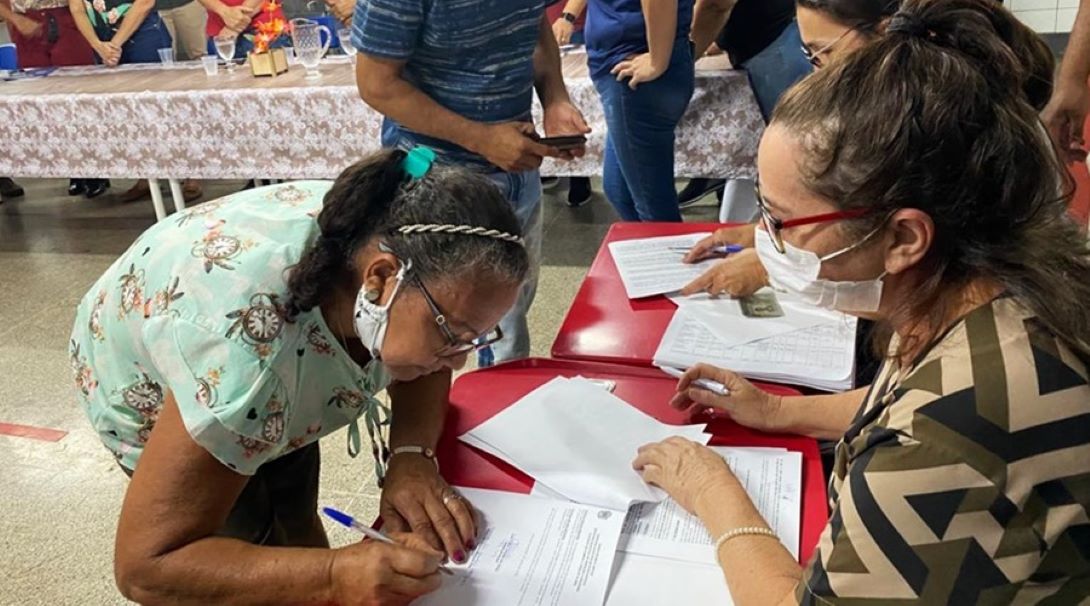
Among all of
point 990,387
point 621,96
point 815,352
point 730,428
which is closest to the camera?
point 990,387

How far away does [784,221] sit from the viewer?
2.81 feet

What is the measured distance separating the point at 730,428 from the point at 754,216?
173 cm

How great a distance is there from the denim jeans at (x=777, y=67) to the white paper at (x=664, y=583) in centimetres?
167

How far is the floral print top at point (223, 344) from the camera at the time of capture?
35.5 inches

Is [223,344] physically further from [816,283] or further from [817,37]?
[817,37]

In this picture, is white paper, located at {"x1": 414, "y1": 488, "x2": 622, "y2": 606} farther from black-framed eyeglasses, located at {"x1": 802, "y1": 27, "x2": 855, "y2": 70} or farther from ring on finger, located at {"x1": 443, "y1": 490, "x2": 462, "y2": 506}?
black-framed eyeglasses, located at {"x1": 802, "y1": 27, "x2": 855, "y2": 70}

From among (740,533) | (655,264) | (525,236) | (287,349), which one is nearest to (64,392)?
(525,236)

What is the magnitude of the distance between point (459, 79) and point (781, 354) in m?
0.76

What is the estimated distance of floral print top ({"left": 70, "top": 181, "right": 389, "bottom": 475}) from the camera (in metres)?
0.90

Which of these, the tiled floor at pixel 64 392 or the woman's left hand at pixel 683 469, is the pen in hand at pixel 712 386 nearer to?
the woman's left hand at pixel 683 469

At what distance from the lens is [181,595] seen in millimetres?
891

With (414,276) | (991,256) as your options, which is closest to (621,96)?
(414,276)

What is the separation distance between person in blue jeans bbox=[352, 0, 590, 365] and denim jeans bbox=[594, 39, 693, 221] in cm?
60

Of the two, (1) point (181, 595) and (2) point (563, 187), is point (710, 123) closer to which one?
(2) point (563, 187)
